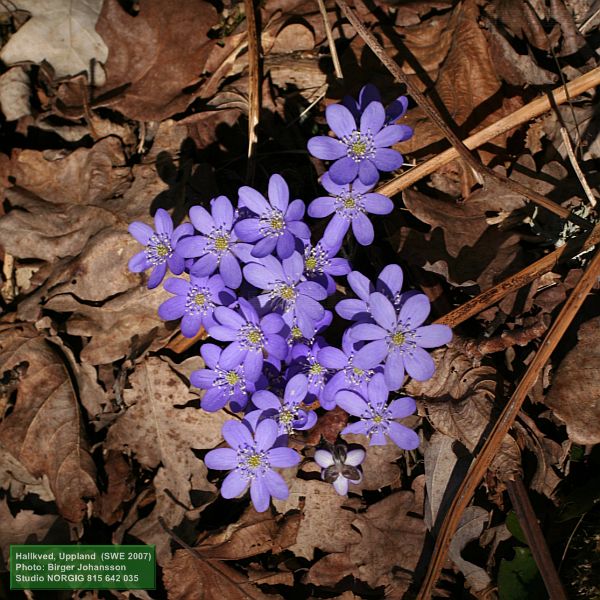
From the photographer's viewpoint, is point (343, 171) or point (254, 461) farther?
point (254, 461)

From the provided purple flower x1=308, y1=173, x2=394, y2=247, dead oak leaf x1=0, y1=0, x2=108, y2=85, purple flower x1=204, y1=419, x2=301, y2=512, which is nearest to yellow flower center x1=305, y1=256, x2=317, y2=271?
purple flower x1=308, y1=173, x2=394, y2=247

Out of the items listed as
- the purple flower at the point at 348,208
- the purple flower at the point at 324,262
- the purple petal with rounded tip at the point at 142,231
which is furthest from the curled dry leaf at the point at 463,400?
the purple petal with rounded tip at the point at 142,231

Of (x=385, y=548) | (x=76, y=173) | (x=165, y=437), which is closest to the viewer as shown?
(x=385, y=548)

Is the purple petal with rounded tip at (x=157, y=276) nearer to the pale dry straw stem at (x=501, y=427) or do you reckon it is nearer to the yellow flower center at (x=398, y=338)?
the yellow flower center at (x=398, y=338)

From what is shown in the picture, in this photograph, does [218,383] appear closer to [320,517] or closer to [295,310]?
[295,310]

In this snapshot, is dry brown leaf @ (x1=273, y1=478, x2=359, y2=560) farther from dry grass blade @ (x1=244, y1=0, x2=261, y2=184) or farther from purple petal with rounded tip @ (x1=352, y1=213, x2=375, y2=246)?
dry grass blade @ (x1=244, y1=0, x2=261, y2=184)

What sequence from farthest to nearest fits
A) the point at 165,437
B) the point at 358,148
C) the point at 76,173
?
the point at 76,173, the point at 165,437, the point at 358,148

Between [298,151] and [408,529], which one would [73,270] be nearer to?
[298,151]

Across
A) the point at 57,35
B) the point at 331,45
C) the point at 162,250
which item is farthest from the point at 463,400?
the point at 57,35

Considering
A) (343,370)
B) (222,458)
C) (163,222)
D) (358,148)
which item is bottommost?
(222,458)
